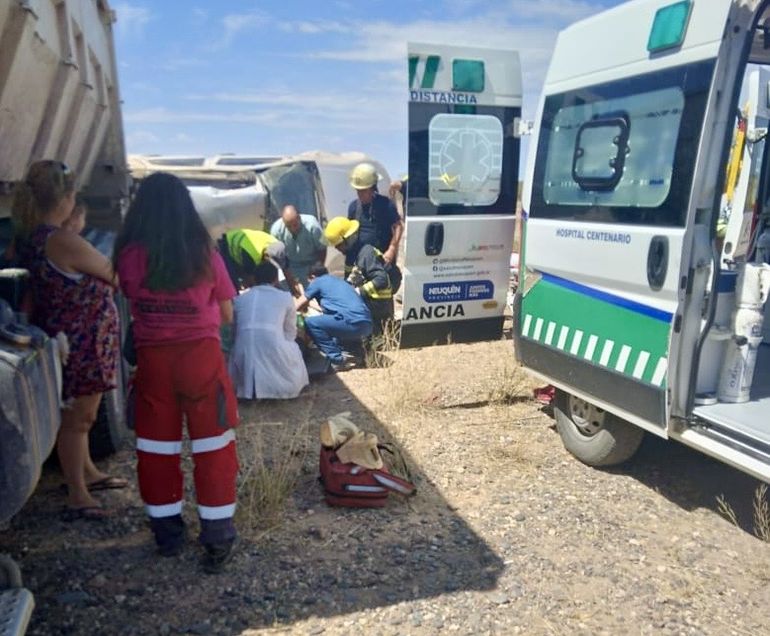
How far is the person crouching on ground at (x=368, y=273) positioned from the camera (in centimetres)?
666

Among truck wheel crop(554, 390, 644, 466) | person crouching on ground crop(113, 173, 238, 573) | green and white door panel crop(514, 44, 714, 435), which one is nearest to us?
person crouching on ground crop(113, 173, 238, 573)

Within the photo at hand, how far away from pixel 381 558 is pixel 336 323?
314cm

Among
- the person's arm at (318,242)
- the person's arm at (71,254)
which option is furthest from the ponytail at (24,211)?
the person's arm at (318,242)

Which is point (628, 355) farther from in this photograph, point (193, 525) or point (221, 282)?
point (193, 525)

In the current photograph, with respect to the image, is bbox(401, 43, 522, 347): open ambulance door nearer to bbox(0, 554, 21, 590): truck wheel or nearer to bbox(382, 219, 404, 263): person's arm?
bbox(382, 219, 404, 263): person's arm

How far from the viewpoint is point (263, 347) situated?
524cm

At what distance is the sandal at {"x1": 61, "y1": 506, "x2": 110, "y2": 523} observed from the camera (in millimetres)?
3498

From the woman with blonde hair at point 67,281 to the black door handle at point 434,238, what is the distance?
3.07 metres

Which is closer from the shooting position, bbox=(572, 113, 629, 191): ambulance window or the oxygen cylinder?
the oxygen cylinder

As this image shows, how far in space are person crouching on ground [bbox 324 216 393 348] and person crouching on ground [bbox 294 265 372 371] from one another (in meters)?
0.34

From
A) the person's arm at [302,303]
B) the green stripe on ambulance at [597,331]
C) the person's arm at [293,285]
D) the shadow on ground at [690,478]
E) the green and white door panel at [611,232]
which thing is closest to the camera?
the green and white door panel at [611,232]

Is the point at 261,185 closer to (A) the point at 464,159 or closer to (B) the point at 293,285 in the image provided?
(B) the point at 293,285

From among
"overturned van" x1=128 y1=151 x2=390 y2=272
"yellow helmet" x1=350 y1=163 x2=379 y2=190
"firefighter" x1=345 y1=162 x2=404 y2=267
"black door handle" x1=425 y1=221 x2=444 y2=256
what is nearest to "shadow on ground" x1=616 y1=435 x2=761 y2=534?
"black door handle" x1=425 y1=221 x2=444 y2=256

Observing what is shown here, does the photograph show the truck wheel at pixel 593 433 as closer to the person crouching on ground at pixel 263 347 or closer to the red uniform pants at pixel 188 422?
the person crouching on ground at pixel 263 347
